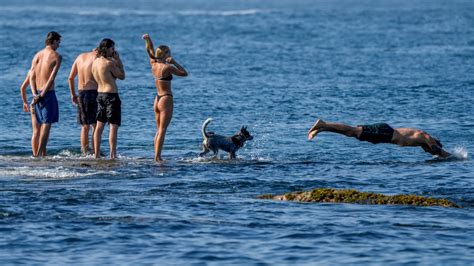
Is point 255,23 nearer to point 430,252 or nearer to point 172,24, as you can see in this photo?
point 172,24

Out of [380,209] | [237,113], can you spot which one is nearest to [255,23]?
[237,113]

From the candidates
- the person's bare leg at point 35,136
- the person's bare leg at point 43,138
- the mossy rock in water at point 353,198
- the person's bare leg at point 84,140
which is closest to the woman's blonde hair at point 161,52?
the person's bare leg at point 84,140

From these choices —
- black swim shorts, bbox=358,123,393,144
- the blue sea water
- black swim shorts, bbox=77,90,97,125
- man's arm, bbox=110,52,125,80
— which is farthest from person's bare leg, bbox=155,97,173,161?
black swim shorts, bbox=358,123,393,144

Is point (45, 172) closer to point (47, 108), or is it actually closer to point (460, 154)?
point (47, 108)

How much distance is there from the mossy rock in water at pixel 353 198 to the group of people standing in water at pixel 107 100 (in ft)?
7.26

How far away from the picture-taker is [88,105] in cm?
1750

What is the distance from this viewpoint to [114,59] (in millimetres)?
16828

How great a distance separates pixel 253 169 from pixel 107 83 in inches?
102

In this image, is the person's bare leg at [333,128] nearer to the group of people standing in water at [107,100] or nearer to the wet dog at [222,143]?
the group of people standing in water at [107,100]

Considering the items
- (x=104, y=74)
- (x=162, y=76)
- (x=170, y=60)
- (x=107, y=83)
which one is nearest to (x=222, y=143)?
(x=162, y=76)

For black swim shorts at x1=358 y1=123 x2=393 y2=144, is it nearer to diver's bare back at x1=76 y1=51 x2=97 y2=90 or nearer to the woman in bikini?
the woman in bikini

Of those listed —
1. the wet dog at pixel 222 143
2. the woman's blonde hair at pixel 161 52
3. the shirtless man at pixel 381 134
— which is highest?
the woman's blonde hair at pixel 161 52

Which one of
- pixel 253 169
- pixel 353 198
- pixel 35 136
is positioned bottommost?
pixel 353 198

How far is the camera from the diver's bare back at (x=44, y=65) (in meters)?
17.1
